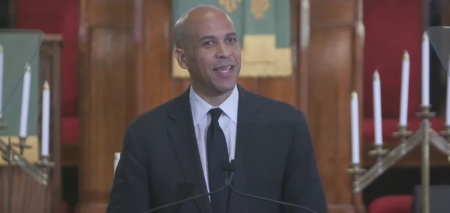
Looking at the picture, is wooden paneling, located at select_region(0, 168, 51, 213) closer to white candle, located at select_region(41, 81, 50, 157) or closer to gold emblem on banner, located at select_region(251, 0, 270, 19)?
white candle, located at select_region(41, 81, 50, 157)

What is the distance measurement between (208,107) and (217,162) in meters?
0.18

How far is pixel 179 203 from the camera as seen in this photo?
2416 millimetres

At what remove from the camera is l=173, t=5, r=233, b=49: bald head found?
8.32 ft

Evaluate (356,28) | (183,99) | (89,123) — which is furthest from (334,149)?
(183,99)

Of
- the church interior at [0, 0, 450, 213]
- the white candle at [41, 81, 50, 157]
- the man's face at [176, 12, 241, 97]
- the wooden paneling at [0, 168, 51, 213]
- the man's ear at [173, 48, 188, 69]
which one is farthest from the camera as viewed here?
the church interior at [0, 0, 450, 213]

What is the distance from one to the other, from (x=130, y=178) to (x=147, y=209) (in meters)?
0.10

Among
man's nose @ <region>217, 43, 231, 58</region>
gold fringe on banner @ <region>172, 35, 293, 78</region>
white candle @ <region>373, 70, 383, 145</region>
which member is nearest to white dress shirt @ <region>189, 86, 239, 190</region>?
man's nose @ <region>217, 43, 231, 58</region>

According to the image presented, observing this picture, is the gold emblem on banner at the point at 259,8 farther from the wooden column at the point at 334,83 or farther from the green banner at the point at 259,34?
the wooden column at the point at 334,83

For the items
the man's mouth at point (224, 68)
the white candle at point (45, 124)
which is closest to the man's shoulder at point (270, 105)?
the man's mouth at point (224, 68)

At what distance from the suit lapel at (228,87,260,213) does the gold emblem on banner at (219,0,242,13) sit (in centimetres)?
195

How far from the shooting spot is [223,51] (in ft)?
8.29

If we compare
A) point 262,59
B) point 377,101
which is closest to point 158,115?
point 377,101

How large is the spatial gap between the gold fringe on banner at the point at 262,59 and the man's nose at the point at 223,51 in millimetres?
1977

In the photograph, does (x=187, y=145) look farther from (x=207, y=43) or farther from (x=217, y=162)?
(x=207, y=43)
